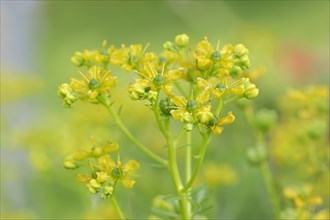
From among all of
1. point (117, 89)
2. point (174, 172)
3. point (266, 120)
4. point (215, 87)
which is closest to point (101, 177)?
point (174, 172)

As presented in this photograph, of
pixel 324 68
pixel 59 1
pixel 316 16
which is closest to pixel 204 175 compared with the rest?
pixel 324 68

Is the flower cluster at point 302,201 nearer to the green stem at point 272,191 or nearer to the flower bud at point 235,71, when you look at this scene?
the green stem at point 272,191

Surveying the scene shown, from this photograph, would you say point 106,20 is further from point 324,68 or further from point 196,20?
point 324,68

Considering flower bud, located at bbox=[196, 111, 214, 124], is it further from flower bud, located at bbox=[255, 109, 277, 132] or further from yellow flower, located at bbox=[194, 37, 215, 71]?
flower bud, located at bbox=[255, 109, 277, 132]

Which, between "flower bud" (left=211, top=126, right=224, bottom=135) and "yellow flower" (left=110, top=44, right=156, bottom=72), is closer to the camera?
"flower bud" (left=211, top=126, right=224, bottom=135)

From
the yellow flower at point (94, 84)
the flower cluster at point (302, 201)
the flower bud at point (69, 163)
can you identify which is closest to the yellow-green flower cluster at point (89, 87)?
the yellow flower at point (94, 84)

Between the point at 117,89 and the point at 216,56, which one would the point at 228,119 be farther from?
the point at 117,89

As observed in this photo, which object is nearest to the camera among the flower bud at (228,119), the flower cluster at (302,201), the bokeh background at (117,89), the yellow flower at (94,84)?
the flower bud at (228,119)

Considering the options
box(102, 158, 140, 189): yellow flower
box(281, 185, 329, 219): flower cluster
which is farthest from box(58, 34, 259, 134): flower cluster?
box(281, 185, 329, 219): flower cluster
